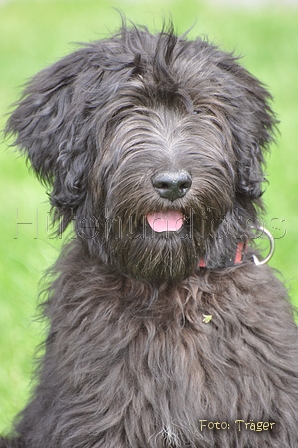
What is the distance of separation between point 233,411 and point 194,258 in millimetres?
709

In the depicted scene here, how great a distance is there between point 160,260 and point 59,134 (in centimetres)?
77

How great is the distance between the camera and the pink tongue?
337cm

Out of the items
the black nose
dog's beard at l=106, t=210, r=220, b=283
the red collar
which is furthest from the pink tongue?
the red collar

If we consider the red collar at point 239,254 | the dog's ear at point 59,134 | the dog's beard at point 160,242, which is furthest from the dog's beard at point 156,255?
the dog's ear at point 59,134

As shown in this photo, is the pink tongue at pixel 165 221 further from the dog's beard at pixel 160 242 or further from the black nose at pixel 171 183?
the black nose at pixel 171 183

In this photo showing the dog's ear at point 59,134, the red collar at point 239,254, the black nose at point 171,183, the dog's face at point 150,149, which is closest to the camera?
the black nose at point 171,183

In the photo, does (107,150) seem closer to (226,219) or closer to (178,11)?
(226,219)

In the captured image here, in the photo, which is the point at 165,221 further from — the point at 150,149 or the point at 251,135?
the point at 251,135

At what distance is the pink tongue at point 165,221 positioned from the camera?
3.37 m

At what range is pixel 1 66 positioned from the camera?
12188mm

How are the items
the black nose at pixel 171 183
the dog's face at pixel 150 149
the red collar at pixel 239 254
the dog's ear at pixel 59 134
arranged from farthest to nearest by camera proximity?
the red collar at pixel 239 254
the dog's ear at pixel 59 134
the dog's face at pixel 150 149
the black nose at pixel 171 183

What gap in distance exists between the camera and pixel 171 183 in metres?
3.20

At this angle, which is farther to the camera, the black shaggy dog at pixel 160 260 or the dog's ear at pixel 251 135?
the dog's ear at pixel 251 135

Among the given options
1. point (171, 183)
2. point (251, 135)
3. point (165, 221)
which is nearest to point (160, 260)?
point (165, 221)
